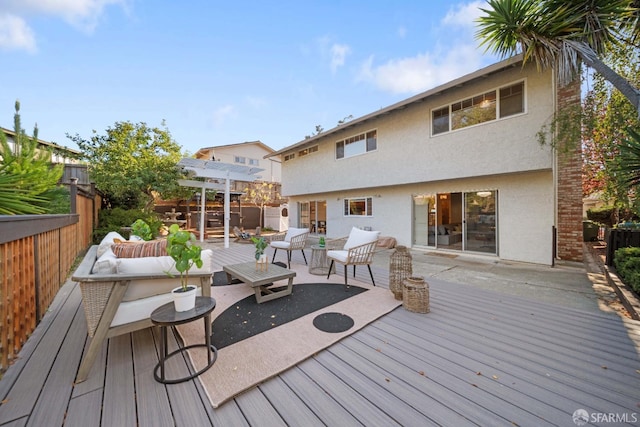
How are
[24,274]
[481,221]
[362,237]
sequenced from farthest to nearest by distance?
[481,221], [362,237], [24,274]

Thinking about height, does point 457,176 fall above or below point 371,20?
below

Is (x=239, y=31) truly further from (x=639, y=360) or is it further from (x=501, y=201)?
(x=639, y=360)

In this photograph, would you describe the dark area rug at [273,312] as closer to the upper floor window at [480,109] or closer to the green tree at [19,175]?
the green tree at [19,175]

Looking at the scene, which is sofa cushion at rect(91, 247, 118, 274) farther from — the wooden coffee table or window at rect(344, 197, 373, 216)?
window at rect(344, 197, 373, 216)

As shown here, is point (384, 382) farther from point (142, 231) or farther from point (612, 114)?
point (612, 114)

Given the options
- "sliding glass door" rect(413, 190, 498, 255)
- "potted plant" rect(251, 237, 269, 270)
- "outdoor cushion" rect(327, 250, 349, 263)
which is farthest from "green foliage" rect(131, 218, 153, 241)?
"sliding glass door" rect(413, 190, 498, 255)

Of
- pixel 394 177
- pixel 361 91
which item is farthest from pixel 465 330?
pixel 361 91

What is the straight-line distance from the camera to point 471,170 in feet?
21.1

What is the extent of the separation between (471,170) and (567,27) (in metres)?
3.13

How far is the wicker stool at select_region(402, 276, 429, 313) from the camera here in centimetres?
312

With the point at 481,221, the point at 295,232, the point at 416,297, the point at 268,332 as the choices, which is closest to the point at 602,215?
the point at 481,221

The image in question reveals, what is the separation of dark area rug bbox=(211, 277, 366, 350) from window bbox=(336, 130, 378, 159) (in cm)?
644

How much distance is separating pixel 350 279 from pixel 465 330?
224cm

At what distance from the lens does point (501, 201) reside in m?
6.54
